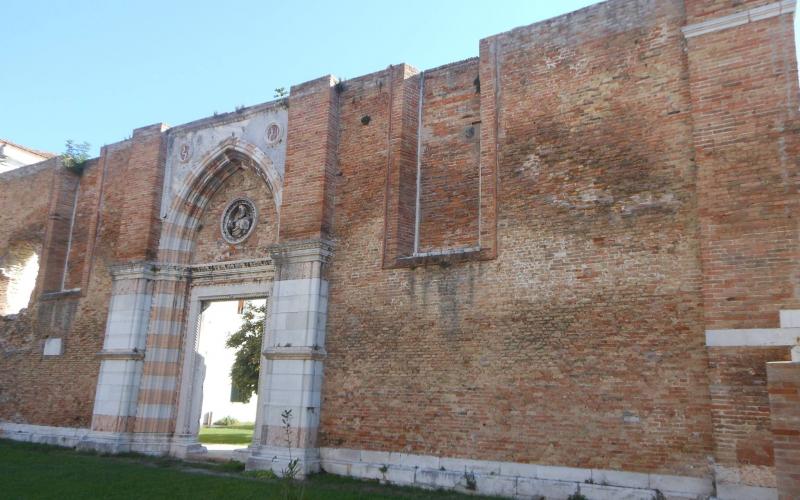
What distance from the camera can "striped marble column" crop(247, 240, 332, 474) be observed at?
410 inches

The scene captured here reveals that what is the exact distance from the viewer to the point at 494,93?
10.2 meters

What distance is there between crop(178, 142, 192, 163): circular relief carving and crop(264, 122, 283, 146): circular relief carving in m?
2.21

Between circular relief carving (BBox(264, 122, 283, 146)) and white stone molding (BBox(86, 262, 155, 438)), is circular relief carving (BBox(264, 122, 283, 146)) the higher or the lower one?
the higher one

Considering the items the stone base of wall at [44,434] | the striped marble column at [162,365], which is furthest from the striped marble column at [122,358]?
the stone base of wall at [44,434]

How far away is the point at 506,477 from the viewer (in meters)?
8.63

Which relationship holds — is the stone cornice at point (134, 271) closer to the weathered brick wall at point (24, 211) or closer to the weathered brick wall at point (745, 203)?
the weathered brick wall at point (24, 211)

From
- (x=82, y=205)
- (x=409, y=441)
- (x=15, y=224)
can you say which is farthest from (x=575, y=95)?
(x=15, y=224)

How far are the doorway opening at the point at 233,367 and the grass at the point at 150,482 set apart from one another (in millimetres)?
9224

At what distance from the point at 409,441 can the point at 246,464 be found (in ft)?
9.68

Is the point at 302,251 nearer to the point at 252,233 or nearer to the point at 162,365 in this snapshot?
the point at 252,233

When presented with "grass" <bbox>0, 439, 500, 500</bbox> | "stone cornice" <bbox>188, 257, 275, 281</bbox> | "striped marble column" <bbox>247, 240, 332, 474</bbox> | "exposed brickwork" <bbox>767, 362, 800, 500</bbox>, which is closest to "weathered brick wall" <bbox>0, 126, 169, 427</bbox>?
"stone cornice" <bbox>188, 257, 275, 281</bbox>

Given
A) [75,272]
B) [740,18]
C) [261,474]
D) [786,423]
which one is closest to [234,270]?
[261,474]

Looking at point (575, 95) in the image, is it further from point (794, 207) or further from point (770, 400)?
point (770, 400)

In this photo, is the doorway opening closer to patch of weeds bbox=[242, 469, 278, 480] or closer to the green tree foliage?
the green tree foliage
